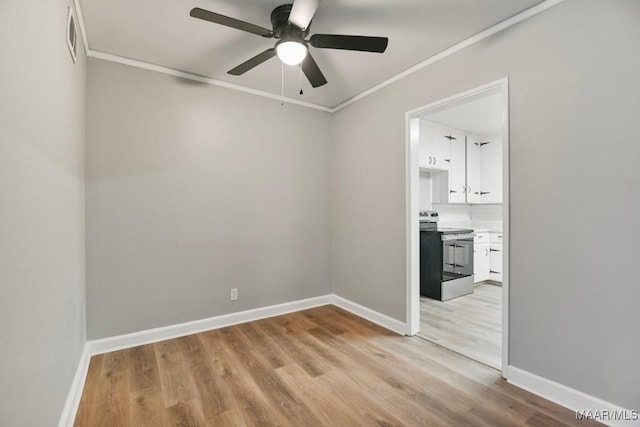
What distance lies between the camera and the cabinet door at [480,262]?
15.0 feet

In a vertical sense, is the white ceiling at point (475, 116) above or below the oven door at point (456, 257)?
above

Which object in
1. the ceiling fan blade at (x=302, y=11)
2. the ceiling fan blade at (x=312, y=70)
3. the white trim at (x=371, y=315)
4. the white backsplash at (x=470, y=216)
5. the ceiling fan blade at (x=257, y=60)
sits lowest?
the white trim at (x=371, y=315)

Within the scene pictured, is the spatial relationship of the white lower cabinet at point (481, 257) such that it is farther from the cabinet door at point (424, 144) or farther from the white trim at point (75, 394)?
the white trim at point (75, 394)

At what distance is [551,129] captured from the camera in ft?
6.01

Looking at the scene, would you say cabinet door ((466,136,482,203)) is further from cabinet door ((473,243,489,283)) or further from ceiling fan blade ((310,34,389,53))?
ceiling fan blade ((310,34,389,53))

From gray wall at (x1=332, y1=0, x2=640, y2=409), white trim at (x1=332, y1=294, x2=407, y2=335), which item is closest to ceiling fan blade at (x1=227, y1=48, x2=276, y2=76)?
gray wall at (x1=332, y1=0, x2=640, y2=409)

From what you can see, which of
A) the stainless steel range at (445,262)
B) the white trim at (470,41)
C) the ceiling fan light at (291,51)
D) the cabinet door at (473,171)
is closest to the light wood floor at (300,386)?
the stainless steel range at (445,262)

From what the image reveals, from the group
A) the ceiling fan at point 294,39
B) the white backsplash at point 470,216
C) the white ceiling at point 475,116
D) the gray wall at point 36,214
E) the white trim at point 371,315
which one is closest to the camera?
the gray wall at point 36,214

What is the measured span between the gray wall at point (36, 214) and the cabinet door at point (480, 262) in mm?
4909

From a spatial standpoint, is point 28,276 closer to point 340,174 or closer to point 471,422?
point 471,422

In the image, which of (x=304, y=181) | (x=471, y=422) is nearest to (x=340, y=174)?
(x=304, y=181)

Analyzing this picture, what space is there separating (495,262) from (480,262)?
1.01 ft

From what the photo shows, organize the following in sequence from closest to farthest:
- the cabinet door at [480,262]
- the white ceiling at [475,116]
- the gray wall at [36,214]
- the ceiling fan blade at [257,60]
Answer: the gray wall at [36,214] < the ceiling fan blade at [257,60] < the white ceiling at [475,116] < the cabinet door at [480,262]

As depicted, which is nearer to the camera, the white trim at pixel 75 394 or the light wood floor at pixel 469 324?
the white trim at pixel 75 394
